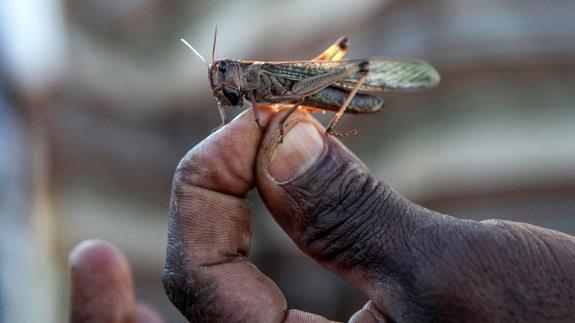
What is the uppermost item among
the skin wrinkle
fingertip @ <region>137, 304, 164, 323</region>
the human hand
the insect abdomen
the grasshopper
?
the grasshopper

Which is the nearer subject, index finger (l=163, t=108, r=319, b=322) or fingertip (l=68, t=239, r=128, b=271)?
index finger (l=163, t=108, r=319, b=322)

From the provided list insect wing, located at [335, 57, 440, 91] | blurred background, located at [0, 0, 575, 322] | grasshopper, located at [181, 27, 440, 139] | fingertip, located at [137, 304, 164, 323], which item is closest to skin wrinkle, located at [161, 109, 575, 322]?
grasshopper, located at [181, 27, 440, 139]

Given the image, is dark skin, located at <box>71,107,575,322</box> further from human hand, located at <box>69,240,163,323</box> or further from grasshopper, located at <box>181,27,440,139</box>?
human hand, located at <box>69,240,163,323</box>

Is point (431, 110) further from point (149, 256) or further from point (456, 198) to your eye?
point (149, 256)

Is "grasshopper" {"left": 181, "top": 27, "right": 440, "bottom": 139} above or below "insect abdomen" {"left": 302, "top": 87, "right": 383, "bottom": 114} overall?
above

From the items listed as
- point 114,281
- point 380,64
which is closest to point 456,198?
point 380,64

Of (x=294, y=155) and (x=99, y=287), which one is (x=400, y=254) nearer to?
(x=294, y=155)

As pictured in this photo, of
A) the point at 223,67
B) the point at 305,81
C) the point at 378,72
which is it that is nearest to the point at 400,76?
the point at 378,72

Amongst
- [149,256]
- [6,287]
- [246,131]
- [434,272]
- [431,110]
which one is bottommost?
[149,256]
